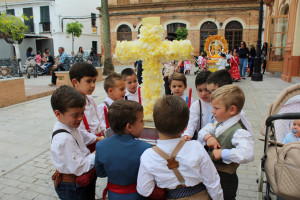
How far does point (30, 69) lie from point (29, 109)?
28.5ft

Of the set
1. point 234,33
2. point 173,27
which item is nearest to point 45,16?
point 173,27

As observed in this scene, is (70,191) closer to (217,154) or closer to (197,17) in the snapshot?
(217,154)

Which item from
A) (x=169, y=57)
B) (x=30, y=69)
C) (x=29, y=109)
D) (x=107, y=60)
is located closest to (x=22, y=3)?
(x=30, y=69)

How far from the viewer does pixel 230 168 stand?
1995mm

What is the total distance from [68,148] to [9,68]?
7.83 metres

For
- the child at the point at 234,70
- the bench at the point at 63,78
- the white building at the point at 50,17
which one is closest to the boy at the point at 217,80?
the bench at the point at 63,78

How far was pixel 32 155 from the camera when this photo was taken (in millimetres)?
4367

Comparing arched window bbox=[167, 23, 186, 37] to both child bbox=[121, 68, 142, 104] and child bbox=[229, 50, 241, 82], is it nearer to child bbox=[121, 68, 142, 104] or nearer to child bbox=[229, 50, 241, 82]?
child bbox=[229, 50, 241, 82]

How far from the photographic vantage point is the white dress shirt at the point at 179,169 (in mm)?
1600

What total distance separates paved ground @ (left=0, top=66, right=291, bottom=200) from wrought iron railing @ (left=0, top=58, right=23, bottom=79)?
45.9 inches

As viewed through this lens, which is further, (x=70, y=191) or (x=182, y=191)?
(x=70, y=191)

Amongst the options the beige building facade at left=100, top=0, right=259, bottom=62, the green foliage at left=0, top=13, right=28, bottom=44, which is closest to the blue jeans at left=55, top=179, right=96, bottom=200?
the green foliage at left=0, top=13, right=28, bottom=44

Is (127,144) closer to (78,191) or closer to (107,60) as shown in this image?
(78,191)

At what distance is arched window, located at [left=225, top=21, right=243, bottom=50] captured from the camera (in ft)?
77.7
